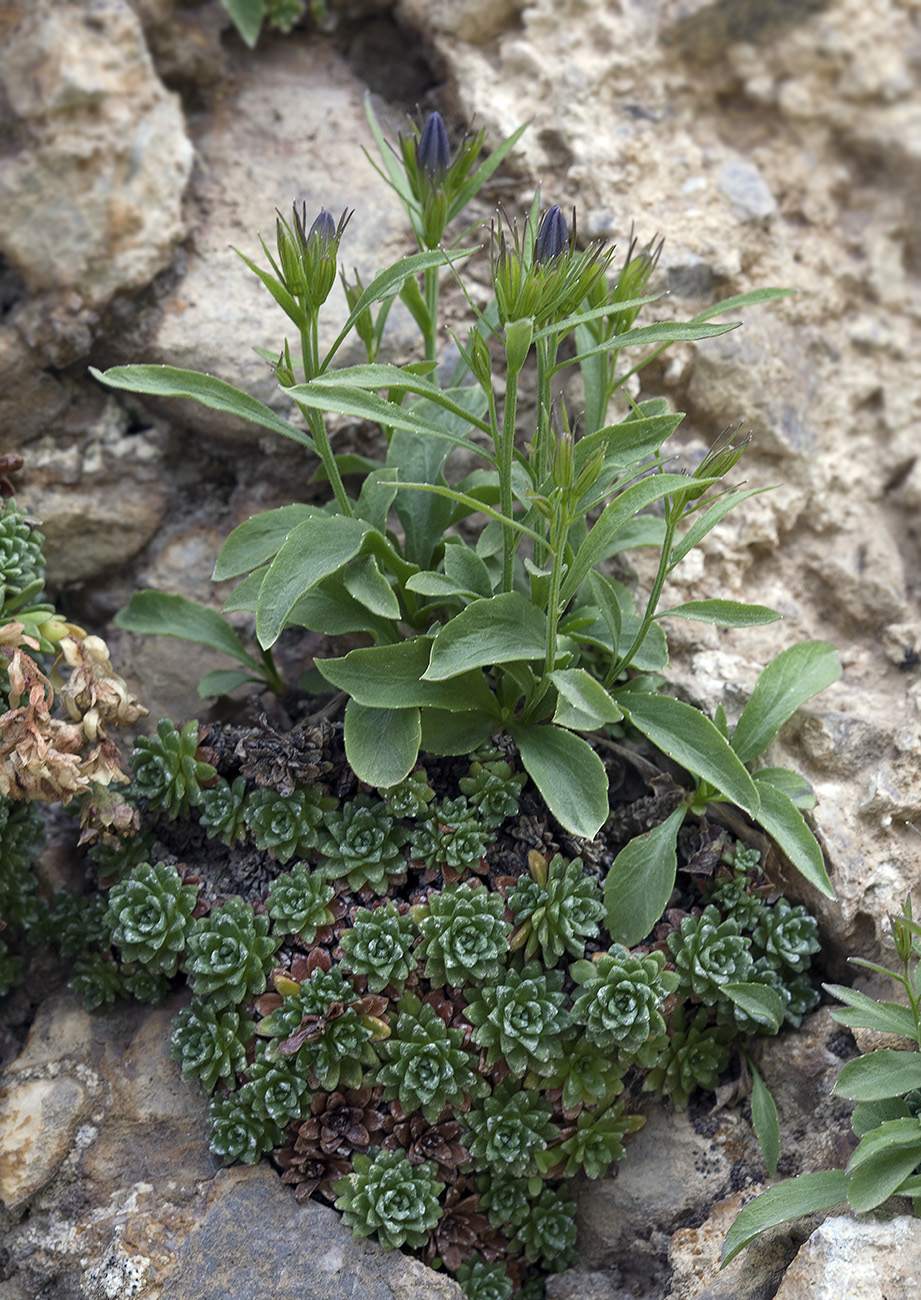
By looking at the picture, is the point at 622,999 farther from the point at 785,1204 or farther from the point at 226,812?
the point at 226,812

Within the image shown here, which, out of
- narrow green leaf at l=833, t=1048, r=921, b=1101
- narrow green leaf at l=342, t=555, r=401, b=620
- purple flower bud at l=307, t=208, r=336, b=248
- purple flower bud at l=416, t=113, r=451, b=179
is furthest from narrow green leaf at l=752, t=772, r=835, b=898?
purple flower bud at l=416, t=113, r=451, b=179

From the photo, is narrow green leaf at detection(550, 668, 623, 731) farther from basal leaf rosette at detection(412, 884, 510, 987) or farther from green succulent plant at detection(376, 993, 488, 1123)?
green succulent plant at detection(376, 993, 488, 1123)

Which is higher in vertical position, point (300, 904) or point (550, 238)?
point (550, 238)

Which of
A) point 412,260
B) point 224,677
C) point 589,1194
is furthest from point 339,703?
point 589,1194

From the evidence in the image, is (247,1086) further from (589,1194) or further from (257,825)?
(589,1194)

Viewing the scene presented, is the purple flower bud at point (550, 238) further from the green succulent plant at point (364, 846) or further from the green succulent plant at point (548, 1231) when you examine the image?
the green succulent plant at point (548, 1231)

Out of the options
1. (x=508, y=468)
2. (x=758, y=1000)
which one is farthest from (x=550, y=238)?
(x=758, y=1000)
